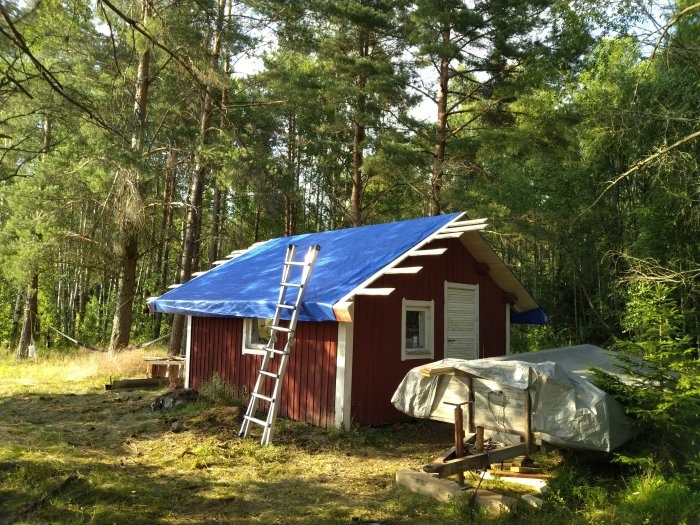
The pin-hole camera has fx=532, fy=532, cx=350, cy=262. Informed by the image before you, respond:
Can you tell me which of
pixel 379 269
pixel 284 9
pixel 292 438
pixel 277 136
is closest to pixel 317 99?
pixel 277 136

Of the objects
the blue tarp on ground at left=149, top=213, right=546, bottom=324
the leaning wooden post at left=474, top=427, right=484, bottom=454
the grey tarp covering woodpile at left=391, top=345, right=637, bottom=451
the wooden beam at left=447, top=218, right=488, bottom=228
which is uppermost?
the wooden beam at left=447, top=218, right=488, bottom=228

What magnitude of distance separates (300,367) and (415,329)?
7.72 feet

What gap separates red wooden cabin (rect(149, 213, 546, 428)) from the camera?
8781 mm

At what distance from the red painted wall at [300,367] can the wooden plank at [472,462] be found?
10.9ft

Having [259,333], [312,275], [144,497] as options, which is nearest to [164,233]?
[259,333]

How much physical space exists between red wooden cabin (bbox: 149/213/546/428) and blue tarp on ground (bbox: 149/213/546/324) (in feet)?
0.11

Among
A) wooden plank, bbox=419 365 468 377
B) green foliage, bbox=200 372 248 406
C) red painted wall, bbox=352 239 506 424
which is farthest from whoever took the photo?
green foliage, bbox=200 372 248 406

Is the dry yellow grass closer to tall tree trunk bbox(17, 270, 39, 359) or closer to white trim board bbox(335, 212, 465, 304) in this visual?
tall tree trunk bbox(17, 270, 39, 359)

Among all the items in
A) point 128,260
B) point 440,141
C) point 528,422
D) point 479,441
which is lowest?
point 479,441

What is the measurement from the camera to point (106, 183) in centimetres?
1472

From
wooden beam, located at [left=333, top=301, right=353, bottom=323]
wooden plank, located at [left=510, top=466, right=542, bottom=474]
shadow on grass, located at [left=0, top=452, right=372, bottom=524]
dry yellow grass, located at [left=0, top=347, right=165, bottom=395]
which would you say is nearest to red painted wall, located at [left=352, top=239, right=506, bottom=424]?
wooden beam, located at [left=333, top=301, right=353, bottom=323]

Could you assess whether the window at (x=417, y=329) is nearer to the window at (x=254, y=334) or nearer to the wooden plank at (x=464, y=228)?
the wooden plank at (x=464, y=228)

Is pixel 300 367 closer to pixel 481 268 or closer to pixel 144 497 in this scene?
pixel 144 497

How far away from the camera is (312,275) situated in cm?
991
